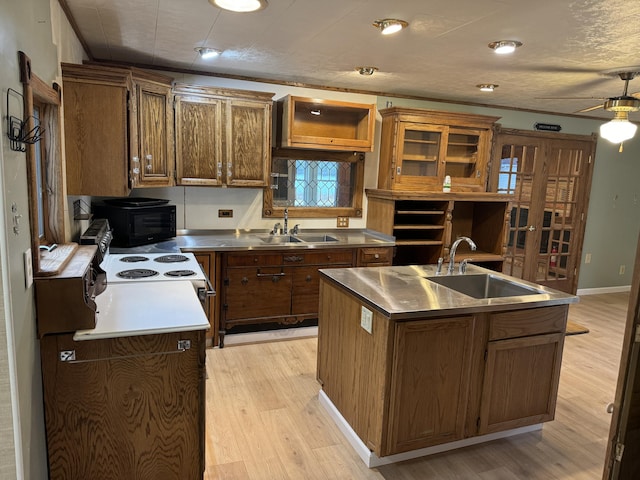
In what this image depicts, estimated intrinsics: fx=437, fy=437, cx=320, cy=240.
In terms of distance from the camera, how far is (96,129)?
274 cm

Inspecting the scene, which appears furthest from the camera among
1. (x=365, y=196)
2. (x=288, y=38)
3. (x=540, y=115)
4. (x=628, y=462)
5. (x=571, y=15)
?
(x=540, y=115)

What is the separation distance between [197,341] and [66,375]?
51cm

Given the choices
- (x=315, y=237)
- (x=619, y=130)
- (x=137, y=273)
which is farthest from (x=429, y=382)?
(x=619, y=130)

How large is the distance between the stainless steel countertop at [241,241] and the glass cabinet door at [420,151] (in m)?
0.75

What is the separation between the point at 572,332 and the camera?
4.27 m

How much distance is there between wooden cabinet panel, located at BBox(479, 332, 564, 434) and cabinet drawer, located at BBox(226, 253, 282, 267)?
1966 millimetres

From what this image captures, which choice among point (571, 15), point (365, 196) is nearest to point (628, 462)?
point (571, 15)

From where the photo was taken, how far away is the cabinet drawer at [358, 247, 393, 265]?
409cm

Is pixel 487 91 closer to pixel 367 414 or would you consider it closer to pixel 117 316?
pixel 367 414

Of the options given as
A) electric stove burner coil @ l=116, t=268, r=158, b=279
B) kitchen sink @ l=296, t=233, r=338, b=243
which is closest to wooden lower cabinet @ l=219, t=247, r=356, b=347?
kitchen sink @ l=296, t=233, r=338, b=243

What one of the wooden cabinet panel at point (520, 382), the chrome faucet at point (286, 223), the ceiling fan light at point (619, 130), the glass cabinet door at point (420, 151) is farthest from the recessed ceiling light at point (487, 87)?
the wooden cabinet panel at point (520, 382)

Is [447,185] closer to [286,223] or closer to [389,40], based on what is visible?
[286,223]

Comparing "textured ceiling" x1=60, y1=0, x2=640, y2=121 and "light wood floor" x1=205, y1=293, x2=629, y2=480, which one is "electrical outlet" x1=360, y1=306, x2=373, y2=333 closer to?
"light wood floor" x1=205, y1=293, x2=629, y2=480

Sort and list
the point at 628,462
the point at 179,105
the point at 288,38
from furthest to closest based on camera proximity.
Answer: the point at 179,105 → the point at 288,38 → the point at 628,462
